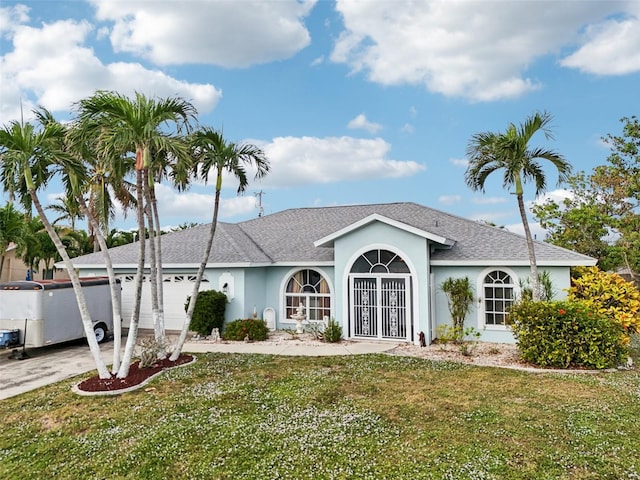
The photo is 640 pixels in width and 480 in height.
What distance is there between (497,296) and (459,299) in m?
1.22

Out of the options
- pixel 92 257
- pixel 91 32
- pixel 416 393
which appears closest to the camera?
pixel 416 393

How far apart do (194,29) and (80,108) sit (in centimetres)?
428

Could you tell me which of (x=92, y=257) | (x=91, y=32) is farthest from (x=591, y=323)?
(x=92, y=257)

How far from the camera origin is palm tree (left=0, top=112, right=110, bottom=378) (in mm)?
8078

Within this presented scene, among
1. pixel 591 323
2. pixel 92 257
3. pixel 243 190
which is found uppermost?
pixel 243 190

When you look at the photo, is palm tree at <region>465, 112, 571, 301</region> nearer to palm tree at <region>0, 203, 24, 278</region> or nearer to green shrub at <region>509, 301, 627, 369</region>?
green shrub at <region>509, 301, 627, 369</region>

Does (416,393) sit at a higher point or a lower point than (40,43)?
lower

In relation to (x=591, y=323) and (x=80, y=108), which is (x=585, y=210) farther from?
(x=80, y=108)

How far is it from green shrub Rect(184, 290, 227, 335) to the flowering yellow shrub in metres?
11.4

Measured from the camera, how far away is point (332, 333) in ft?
44.9

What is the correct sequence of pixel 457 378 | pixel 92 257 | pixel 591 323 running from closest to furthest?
pixel 457 378
pixel 591 323
pixel 92 257

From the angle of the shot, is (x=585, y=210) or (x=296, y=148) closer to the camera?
(x=296, y=148)

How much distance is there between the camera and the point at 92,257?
17906mm

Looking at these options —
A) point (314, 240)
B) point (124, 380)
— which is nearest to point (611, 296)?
point (314, 240)
